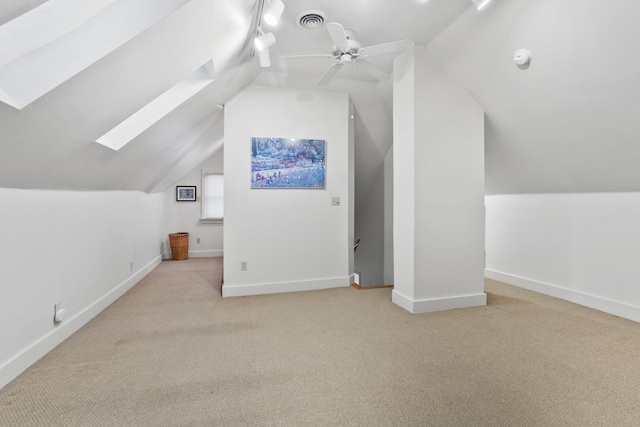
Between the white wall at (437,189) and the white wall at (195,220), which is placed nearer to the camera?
the white wall at (437,189)

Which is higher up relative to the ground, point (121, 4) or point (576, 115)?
point (121, 4)

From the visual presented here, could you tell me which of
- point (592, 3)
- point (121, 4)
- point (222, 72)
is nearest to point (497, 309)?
point (592, 3)

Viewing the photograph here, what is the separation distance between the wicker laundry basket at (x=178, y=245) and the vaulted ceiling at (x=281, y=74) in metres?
2.40

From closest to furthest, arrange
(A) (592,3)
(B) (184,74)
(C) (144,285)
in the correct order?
(A) (592,3) → (B) (184,74) → (C) (144,285)

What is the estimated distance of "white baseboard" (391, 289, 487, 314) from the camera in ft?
9.71

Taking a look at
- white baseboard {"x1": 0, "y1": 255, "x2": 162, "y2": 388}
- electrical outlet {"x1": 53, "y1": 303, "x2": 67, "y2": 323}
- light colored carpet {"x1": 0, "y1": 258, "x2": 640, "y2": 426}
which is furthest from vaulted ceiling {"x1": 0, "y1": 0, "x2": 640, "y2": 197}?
light colored carpet {"x1": 0, "y1": 258, "x2": 640, "y2": 426}

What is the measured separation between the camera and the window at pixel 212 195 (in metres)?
6.33

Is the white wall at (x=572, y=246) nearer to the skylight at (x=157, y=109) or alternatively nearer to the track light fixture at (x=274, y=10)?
the track light fixture at (x=274, y=10)

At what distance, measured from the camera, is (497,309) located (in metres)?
3.06

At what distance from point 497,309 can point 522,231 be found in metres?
1.35

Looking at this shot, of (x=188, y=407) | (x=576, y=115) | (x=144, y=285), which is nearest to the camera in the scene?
(x=188, y=407)

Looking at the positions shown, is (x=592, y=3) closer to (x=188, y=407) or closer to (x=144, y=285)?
(x=188, y=407)

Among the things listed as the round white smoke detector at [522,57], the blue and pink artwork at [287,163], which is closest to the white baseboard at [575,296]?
the round white smoke detector at [522,57]

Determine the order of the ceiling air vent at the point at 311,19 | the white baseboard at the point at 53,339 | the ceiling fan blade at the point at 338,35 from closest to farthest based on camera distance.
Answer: the white baseboard at the point at 53,339, the ceiling fan blade at the point at 338,35, the ceiling air vent at the point at 311,19
